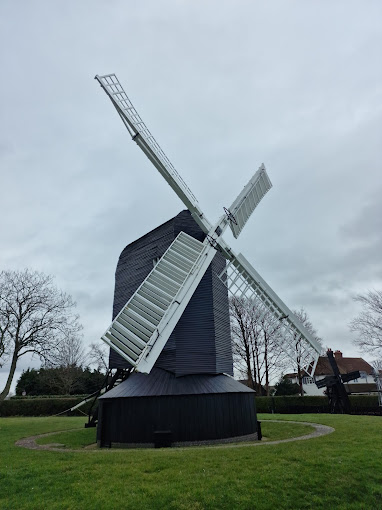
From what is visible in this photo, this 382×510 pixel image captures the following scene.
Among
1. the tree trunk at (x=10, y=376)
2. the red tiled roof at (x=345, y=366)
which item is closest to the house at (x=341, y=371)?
the red tiled roof at (x=345, y=366)

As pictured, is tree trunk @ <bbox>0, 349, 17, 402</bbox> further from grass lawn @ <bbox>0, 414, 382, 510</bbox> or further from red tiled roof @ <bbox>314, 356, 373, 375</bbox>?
red tiled roof @ <bbox>314, 356, 373, 375</bbox>

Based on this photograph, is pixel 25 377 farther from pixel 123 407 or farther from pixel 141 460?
pixel 141 460

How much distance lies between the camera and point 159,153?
13.9 m

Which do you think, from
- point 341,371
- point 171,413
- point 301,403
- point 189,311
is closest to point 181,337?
point 189,311

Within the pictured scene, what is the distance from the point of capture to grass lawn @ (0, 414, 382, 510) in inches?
252

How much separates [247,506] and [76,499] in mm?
3169

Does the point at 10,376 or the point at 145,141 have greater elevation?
the point at 145,141

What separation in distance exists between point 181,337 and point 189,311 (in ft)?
3.88

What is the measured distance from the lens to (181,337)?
14.4 m

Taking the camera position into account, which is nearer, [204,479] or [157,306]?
[204,479]

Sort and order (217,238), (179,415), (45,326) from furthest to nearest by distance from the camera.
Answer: (45,326) < (217,238) < (179,415)

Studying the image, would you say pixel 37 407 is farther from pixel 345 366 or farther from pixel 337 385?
pixel 345 366

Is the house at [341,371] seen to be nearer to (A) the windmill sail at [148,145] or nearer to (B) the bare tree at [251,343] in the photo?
(B) the bare tree at [251,343]

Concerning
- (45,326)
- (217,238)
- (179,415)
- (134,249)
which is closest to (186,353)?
(179,415)
